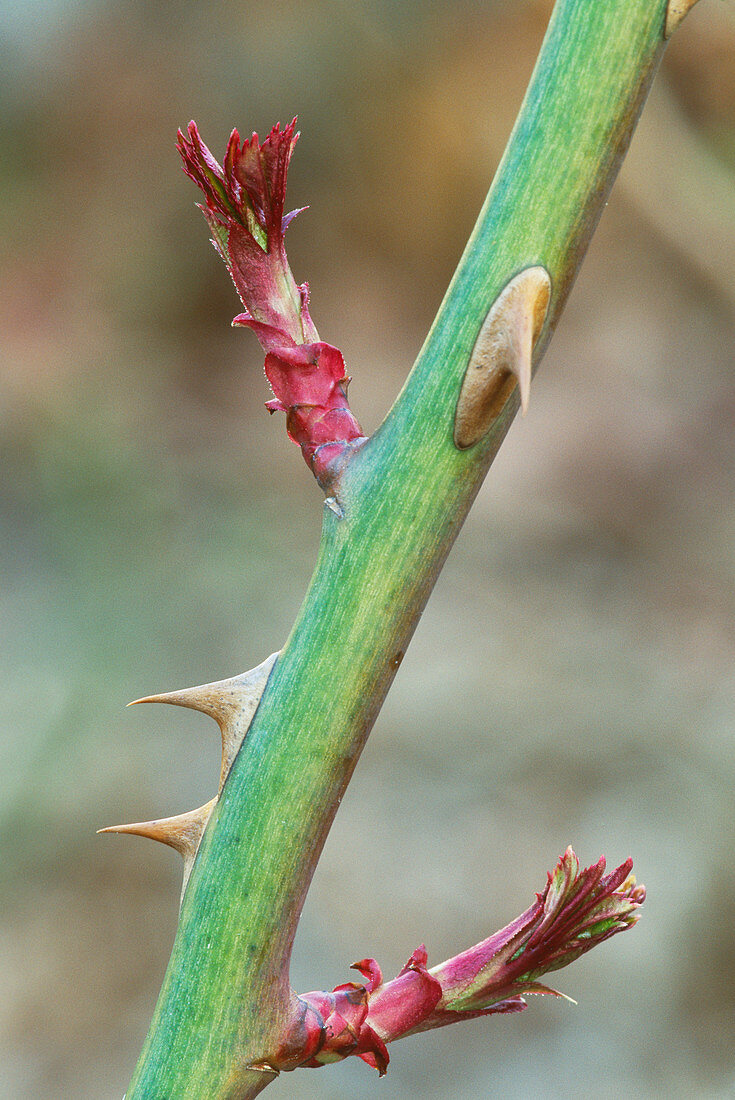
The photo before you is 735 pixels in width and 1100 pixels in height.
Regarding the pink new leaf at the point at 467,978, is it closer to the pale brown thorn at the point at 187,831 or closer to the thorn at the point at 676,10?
the pale brown thorn at the point at 187,831

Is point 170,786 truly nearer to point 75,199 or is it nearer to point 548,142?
point 75,199

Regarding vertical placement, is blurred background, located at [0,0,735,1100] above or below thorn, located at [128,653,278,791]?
above

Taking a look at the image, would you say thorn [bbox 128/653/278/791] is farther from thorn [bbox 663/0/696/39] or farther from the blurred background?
the blurred background

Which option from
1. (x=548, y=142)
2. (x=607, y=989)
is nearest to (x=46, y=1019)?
(x=607, y=989)

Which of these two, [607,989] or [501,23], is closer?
[607,989]

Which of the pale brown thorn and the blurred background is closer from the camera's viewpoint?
the pale brown thorn

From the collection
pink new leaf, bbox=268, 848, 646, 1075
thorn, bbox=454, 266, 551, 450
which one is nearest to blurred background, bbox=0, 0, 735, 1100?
pink new leaf, bbox=268, 848, 646, 1075

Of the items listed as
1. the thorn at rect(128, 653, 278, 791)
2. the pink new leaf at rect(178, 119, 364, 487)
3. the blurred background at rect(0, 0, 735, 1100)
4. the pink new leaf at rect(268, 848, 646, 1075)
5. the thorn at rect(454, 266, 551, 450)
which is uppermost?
the blurred background at rect(0, 0, 735, 1100)

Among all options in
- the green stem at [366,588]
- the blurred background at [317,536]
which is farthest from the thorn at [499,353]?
the blurred background at [317,536]
